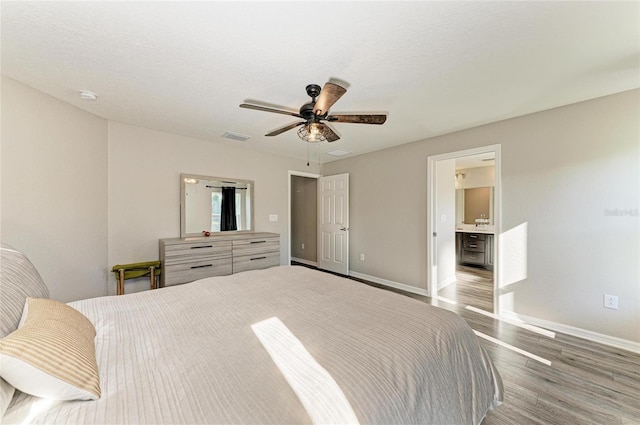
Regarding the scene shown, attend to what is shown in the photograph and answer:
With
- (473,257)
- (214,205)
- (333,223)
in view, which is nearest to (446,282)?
(473,257)

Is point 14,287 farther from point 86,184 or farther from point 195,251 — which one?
point 195,251

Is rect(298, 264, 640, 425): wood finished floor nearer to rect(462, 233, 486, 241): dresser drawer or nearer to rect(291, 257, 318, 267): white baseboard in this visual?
rect(462, 233, 486, 241): dresser drawer

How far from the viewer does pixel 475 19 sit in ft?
4.88

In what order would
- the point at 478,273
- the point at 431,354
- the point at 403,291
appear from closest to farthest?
the point at 431,354, the point at 403,291, the point at 478,273

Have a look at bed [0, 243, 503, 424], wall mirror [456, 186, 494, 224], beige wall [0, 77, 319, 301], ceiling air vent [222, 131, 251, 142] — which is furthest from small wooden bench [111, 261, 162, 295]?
wall mirror [456, 186, 494, 224]

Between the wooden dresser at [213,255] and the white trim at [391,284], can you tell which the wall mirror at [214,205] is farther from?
the white trim at [391,284]

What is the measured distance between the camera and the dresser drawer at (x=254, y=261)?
3809 millimetres

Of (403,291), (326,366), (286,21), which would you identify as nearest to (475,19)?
(286,21)

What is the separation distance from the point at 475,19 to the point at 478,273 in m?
4.80

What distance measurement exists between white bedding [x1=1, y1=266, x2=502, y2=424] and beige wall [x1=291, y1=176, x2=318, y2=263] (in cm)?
429

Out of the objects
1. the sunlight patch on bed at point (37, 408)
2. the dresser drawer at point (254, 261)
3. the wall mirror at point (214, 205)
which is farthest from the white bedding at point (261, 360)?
the wall mirror at point (214, 205)

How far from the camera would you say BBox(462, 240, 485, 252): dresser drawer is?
528 cm

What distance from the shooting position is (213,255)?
3580 mm

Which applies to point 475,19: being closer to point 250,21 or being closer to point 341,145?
point 250,21
